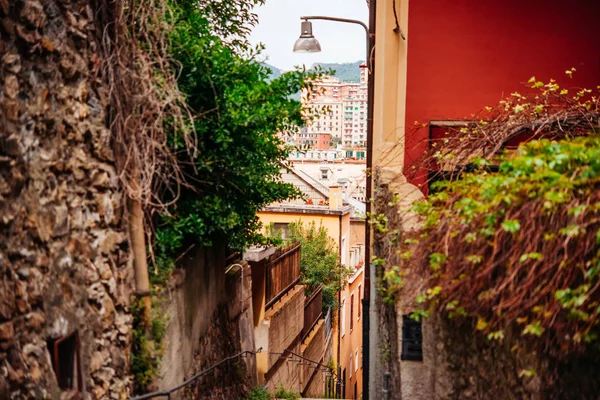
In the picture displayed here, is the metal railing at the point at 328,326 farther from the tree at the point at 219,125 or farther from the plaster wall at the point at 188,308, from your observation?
the tree at the point at 219,125

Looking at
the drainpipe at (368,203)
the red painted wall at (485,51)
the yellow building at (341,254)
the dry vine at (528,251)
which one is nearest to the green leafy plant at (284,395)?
the drainpipe at (368,203)

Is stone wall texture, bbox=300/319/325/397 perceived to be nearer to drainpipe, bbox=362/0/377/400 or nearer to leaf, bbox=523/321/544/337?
drainpipe, bbox=362/0/377/400

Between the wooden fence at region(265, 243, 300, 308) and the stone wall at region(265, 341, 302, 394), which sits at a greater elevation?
the wooden fence at region(265, 243, 300, 308)

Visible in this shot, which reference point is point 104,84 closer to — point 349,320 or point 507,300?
point 507,300

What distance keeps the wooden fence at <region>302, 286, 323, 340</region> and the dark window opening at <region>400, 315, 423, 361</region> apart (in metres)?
12.1

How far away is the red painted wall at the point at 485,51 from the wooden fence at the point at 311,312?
29.1 ft

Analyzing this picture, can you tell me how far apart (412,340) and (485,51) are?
18.3 feet

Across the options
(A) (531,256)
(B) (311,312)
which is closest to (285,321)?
(B) (311,312)

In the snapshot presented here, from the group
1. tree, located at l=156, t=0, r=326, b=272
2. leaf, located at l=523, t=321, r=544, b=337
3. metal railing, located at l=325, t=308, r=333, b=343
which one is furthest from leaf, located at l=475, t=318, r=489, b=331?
metal railing, located at l=325, t=308, r=333, b=343

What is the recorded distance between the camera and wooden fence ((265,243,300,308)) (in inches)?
554

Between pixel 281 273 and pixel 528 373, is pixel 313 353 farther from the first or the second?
pixel 528 373

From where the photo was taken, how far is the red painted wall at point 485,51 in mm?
9891

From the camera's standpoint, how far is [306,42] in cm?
1200

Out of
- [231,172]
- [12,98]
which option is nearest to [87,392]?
[12,98]
